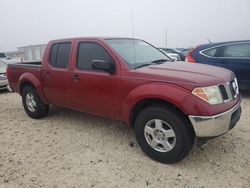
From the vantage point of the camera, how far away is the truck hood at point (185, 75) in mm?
2945

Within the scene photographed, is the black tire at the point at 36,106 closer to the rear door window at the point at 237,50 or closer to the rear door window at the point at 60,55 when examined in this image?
Result: the rear door window at the point at 60,55

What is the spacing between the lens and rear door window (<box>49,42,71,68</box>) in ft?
Result: 14.6

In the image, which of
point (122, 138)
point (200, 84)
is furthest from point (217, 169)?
point (122, 138)

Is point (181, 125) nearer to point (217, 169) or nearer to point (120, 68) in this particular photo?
point (217, 169)

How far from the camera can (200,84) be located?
2887 millimetres

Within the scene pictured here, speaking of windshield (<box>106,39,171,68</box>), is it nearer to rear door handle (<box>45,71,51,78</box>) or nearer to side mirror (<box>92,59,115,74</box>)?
side mirror (<box>92,59,115,74</box>)

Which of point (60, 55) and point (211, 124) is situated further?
point (60, 55)

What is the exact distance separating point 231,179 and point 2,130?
429cm

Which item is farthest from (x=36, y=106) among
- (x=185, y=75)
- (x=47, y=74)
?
(x=185, y=75)

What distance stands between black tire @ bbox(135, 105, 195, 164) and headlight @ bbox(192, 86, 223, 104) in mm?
369

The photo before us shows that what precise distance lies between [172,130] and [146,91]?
617 millimetres

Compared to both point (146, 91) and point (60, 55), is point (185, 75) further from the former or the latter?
point (60, 55)

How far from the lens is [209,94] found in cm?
290

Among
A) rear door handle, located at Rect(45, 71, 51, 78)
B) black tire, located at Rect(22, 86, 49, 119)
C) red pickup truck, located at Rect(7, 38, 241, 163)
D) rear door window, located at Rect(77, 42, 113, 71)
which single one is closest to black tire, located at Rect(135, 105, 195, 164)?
red pickup truck, located at Rect(7, 38, 241, 163)
